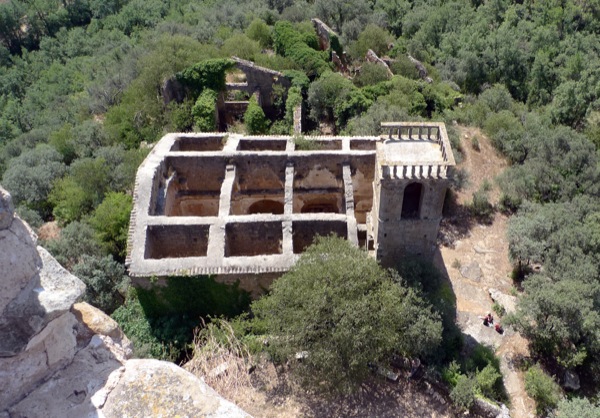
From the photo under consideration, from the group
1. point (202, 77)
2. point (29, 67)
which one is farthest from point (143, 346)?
point (29, 67)

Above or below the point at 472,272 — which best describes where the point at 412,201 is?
above

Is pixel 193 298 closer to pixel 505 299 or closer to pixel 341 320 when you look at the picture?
pixel 341 320

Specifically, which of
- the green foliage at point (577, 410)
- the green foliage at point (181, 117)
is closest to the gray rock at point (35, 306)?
the green foliage at point (577, 410)

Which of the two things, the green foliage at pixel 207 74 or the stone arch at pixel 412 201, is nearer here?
the stone arch at pixel 412 201

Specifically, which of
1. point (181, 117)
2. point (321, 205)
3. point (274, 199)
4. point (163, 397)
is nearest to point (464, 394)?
point (321, 205)

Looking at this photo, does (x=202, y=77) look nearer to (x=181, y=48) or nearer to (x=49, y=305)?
(x=181, y=48)

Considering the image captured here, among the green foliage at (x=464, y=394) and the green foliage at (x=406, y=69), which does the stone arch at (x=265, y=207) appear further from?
the green foliage at (x=406, y=69)

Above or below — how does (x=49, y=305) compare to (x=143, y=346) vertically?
above
